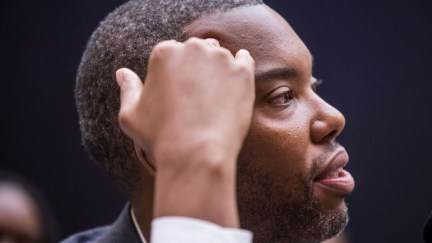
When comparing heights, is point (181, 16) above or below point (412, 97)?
above

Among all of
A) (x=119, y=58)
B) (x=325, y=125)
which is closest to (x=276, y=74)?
(x=325, y=125)

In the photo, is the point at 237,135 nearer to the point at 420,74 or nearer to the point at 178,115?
the point at 178,115

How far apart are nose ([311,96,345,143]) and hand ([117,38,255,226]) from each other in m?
0.58

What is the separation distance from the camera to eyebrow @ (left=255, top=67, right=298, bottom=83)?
174cm

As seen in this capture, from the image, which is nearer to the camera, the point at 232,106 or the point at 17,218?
the point at 232,106

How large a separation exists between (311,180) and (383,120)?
2.30 metres

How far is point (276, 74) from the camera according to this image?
1.75 metres

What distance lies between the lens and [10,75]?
4.21 meters

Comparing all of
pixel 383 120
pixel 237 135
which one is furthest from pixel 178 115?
pixel 383 120

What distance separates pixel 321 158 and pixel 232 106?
0.68 meters

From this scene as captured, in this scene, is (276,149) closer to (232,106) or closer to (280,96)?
(280,96)

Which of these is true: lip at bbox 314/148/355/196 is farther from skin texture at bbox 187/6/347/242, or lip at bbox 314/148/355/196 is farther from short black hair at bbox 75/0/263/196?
short black hair at bbox 75/0/263/196

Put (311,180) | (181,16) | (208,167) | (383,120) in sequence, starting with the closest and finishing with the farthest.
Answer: (208,167)
(311,180)
(181,16)
(383,120)

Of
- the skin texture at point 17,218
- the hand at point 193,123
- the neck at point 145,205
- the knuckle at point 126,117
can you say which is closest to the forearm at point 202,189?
the hand at point 193,123
